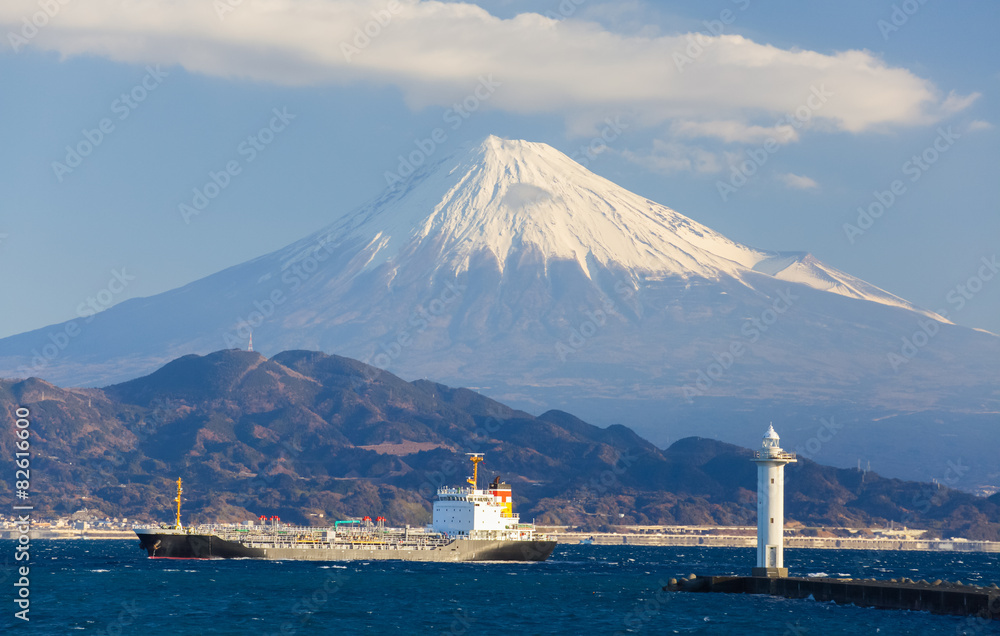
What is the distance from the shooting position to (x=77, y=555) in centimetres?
14575

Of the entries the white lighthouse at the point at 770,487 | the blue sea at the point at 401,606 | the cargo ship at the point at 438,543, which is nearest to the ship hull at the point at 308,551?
the cargo ship at the point at 438,543

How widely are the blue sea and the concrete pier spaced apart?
0.86 m

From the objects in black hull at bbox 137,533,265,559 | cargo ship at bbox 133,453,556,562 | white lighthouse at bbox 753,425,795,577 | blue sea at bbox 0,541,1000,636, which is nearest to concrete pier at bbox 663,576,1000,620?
blue sea at bbox 0,541,1000,636

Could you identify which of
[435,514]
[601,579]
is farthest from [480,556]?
[601,579]

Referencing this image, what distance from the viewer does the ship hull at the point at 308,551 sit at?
122m

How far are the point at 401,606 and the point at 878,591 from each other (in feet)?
88.9

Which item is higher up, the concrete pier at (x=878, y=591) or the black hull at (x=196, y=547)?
the concrete pier at (x=878, y=591)

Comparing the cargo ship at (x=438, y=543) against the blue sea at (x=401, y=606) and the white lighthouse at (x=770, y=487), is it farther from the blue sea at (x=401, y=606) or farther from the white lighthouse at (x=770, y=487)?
the white lighthouse at (x=770, y=487)

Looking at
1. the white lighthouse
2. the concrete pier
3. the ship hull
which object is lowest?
the ship hull

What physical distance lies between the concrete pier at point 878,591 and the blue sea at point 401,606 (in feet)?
2.83

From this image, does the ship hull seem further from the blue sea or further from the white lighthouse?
the white lighthouse

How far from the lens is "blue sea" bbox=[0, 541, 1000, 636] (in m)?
65.6

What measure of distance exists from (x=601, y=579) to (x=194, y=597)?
37371mm

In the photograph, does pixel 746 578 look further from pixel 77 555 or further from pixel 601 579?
pixel 77 555
